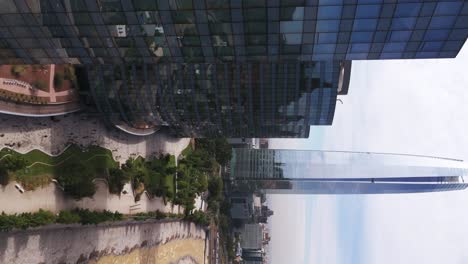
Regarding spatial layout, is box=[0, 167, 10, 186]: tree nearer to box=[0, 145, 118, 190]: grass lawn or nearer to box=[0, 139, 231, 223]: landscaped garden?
box=[0, 139, 231, 223]: landscaped garden

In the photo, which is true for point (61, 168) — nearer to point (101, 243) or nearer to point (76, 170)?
point (76, 170)

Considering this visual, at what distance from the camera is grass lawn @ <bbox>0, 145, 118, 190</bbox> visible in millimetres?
52188

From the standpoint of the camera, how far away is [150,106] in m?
84.0

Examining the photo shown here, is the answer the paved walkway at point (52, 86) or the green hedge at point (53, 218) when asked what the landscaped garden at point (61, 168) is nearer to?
the green hedge at point (53, 218)

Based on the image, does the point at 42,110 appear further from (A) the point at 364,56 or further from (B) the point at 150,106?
(A) the point at 364,56

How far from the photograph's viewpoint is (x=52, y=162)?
193 ft

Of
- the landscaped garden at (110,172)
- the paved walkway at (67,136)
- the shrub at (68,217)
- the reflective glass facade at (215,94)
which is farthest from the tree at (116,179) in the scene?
the shrub at (68,217)

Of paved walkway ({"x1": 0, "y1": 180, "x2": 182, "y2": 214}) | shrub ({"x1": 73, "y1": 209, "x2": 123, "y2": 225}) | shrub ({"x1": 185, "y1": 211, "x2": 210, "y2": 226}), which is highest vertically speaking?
paved walkway ({"x1": 0, "y1": 180, "x2": 182, "y2": 214})

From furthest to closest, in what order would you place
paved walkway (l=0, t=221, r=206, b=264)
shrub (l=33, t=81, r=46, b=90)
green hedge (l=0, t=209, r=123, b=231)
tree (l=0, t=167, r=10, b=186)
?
shrub (l=33, t=81, r=46, b=90), paved walkway (l=0, t=221, r=206, b=264), tree (l=0, t=167, r=10, b=186), green hedge (l=0, t=209, r=123, b=231)

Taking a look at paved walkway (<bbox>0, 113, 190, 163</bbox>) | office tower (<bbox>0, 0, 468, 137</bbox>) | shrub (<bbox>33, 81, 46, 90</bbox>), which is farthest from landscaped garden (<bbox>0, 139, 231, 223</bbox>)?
office tower (<bbox>0, 0, 468, 137</bbox>)

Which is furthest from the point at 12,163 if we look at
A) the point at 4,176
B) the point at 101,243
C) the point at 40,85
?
the point at 101,243

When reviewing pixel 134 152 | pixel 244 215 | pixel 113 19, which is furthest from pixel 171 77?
pixel 244 215

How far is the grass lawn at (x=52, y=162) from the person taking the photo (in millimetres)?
52188

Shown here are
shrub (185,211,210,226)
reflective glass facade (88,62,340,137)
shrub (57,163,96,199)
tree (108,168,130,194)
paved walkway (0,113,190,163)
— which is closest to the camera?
paved walkway (0,113,190,163)
